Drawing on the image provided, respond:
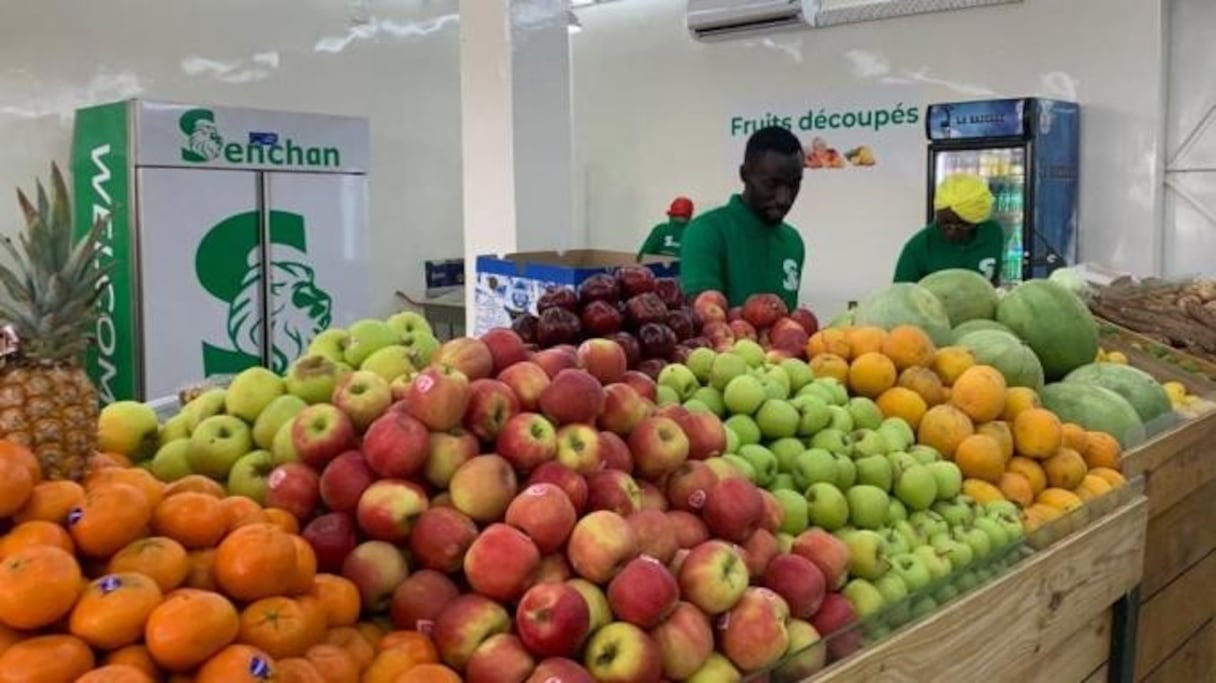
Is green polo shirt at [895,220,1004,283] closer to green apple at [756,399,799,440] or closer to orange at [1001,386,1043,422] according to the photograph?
orange at [1001,386,1043,422]

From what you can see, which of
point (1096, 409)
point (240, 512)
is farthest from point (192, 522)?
point (1096, 409)

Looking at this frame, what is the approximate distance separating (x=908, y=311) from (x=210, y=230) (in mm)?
4445

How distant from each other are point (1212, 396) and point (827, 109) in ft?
17.6

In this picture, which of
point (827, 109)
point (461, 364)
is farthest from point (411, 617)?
point (827, 109)

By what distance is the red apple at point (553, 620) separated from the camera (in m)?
1.35

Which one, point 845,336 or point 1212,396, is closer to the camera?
point 845,336

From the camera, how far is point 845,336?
266 centimetres

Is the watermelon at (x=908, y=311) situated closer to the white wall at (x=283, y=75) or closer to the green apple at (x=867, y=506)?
the green apple at (x=867, y=506)

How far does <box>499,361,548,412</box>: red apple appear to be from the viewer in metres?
1.71

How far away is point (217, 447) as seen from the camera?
1674 mm

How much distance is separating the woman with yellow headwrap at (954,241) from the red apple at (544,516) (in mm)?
4403

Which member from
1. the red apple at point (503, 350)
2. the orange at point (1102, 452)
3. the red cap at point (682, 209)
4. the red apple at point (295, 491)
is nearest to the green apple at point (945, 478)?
the orange at point (1102, 452)

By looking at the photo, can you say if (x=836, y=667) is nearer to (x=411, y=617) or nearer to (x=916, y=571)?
(x=916, y=571)

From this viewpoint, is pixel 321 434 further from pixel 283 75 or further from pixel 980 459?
pixel 283 75
